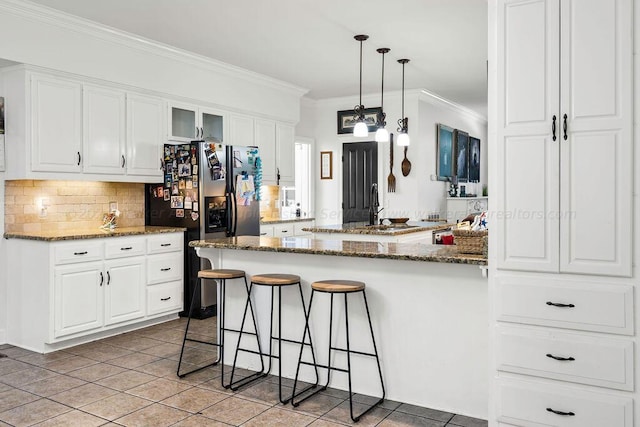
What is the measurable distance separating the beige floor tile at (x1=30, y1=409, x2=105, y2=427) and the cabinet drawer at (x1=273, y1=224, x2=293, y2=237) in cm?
392

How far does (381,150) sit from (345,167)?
631 mm

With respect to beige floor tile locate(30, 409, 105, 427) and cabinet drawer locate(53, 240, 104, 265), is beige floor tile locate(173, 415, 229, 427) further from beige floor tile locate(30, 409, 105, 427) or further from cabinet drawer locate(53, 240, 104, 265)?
cabinet drawer locate(53, 240, 104, 265)

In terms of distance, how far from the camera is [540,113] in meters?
2.49

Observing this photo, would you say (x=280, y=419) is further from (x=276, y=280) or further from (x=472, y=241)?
(x=472, y=241)

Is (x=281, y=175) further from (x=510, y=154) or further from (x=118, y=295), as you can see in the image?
(x=510, y=154)

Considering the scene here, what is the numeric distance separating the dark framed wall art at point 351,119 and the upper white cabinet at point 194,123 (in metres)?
2.46

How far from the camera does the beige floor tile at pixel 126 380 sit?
11.5ft

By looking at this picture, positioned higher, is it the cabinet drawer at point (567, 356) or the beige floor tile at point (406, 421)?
the cabinet drawer at point (567, 356)

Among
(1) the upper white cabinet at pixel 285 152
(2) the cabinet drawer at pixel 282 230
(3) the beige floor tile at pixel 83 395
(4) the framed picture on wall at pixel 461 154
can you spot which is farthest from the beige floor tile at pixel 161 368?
(4) the framed picture on wall at pixel 461 154

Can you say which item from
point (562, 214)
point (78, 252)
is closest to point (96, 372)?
point (78, 252)

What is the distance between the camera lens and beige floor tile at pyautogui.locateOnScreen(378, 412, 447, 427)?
2.90 meters

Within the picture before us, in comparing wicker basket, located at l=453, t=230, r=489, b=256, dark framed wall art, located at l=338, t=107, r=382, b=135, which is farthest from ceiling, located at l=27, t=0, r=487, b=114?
wicker basket, located at l=453, t=230, r=489, b=256

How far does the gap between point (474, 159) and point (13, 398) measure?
873cm

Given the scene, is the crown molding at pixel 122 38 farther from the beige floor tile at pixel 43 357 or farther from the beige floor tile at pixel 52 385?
the beige floor tile at pixel 52 385
